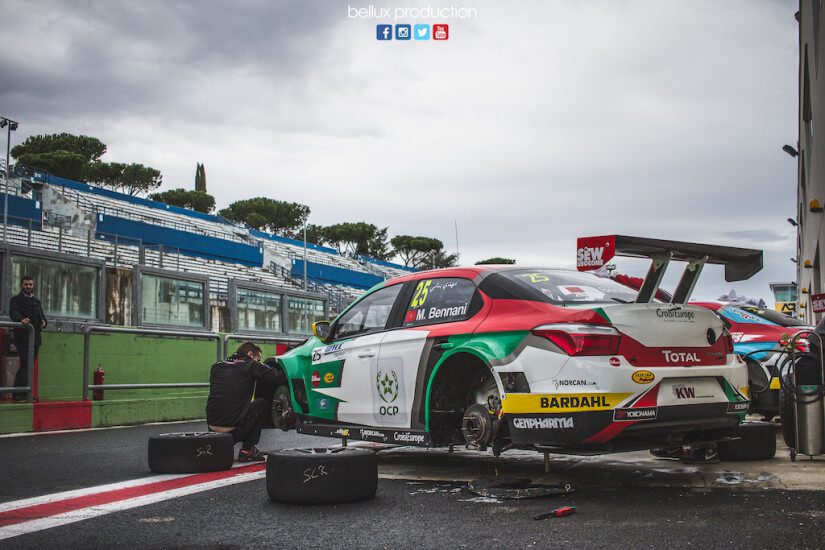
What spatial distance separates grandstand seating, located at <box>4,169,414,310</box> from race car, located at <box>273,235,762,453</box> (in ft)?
65.2

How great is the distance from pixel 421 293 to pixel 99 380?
7.57 meters

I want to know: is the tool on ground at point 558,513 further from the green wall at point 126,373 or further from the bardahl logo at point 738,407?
the green wall at point 126,373

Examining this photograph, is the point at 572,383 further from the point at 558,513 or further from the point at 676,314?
the point at 676,314

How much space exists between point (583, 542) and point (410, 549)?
2.77 feet

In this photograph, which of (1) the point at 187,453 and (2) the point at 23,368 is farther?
(2) the point at 23,368

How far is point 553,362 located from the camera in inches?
207

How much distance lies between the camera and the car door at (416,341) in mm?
6195

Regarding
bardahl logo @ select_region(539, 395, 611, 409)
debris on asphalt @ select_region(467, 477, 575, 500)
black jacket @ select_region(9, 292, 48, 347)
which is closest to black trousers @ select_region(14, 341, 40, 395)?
black jacket @ select_region(9, 292, 48, 347)

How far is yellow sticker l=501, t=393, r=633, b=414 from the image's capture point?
203 inches

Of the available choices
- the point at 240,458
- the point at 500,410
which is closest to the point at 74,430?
the point at 240,458

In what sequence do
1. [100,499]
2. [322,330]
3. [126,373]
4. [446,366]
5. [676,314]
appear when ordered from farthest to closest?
[126,373] → [322,330] → [446,366] → [676,314] → [100,499]

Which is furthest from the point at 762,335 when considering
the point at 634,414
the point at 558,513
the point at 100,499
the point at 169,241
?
the point at 169,241

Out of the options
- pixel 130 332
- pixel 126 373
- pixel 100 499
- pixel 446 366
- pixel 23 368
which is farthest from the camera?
pixel 126 373

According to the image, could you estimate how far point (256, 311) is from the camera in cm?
2194
